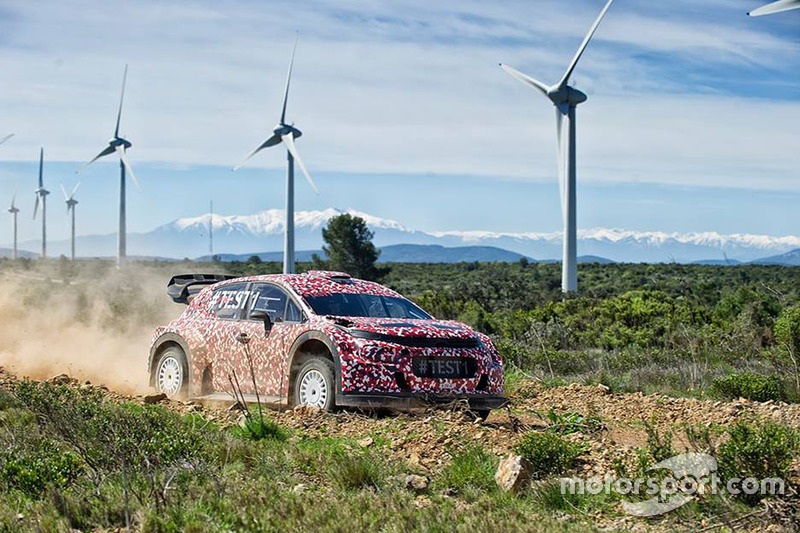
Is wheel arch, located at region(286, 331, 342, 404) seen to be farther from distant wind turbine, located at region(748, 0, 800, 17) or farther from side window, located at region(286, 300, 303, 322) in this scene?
distant wind turbine, located at region(748, 0, 800, 17)

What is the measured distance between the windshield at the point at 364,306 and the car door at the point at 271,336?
27 centimetres

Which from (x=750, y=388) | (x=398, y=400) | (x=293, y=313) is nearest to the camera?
(x=398, y=400)

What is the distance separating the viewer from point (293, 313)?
11406 mm

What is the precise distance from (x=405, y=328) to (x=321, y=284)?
1627 mm

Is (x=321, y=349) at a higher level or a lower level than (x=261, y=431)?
higher

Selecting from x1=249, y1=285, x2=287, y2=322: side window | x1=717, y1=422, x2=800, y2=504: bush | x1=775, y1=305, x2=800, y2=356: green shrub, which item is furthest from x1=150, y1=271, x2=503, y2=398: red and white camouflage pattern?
x1=775, y1=305, x2=800, y2=356: green shrub

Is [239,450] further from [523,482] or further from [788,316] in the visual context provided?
[788,316]

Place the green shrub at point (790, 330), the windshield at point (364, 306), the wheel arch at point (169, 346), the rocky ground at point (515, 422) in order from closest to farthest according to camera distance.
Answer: the rocky ground at point (515, 422) → the windshield at point (364, 306) → the wheel arch at point (169, 346) → the green shrub at point (790, 330)

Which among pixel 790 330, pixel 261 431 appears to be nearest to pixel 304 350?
pixel 261 431

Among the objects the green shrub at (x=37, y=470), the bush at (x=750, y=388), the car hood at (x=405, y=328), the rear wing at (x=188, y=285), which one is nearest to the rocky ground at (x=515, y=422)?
the bush at (x=750, y=388)

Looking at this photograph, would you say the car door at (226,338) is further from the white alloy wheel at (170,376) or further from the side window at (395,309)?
the side window at (395,309)

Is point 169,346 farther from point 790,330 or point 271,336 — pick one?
point 790,330

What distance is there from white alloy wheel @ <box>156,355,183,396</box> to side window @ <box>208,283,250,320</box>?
807mm

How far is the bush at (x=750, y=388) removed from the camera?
12.3 meters
